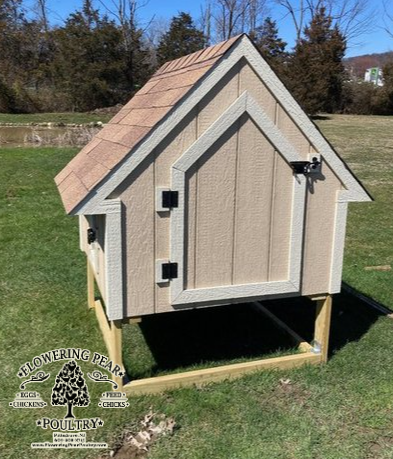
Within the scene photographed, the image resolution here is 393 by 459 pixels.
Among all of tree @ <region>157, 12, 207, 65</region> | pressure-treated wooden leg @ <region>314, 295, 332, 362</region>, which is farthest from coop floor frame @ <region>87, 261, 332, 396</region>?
tree @ <region>157, 12, 207, 65</region>

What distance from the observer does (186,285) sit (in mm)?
3100

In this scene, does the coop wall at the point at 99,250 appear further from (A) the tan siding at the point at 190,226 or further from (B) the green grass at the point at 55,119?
(B) the green grass at the point at 55,119

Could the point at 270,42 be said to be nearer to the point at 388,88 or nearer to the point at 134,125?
the point at 388,88

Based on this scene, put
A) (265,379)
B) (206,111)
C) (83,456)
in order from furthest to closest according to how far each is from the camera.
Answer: (265,379) → (206,111) → (83,456)

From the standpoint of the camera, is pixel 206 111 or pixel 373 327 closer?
pixel 206 111

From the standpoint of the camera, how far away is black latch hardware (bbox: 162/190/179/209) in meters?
2.92

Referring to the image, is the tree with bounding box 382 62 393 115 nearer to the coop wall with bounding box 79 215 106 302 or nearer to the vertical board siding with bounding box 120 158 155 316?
the coop wall with bounding box 79 215 106 302

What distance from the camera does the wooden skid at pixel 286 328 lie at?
381 centimetres

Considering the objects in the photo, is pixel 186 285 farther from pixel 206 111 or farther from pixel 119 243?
pixel 206 111

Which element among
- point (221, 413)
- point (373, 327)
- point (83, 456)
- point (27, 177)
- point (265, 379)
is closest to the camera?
point (83, 456)

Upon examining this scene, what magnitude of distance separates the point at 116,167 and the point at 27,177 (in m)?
8.45

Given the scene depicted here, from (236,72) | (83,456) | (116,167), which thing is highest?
(236,72)

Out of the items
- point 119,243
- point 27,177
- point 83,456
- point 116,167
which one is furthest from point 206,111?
point 27,177

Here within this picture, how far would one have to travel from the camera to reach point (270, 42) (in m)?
33.9
